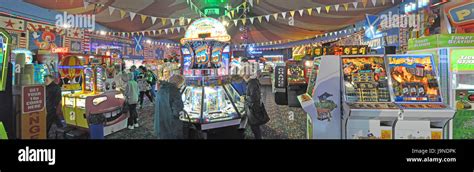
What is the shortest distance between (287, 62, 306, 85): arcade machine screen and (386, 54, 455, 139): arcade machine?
411 cm

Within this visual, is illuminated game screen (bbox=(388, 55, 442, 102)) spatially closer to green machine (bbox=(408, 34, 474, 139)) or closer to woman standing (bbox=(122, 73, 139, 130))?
green machine (bbox=(408, 34, 474, 139))

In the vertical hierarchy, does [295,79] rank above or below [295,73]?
below

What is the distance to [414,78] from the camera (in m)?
2.19

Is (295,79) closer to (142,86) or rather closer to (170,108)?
(142,86)

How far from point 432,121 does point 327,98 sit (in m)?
0.93

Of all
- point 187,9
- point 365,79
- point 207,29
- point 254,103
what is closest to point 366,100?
point 365,79

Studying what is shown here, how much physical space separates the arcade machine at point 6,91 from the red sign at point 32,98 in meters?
0.09

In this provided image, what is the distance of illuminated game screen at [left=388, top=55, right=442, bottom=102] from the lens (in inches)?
83.8

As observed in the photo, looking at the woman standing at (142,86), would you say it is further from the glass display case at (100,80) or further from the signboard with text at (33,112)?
the signboard with text at (33,112)

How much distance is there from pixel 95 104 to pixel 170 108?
4.71 feet

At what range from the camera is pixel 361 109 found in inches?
81.2

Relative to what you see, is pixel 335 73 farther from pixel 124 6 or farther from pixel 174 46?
pixel 174 46

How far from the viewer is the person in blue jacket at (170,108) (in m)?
2.26

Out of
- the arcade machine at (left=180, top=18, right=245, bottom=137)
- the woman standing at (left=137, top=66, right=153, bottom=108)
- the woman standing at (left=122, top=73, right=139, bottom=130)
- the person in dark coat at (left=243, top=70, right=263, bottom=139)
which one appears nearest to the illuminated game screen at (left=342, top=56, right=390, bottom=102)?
the person in dark coat at (left=243, top=70, right=263, bottom=139)
